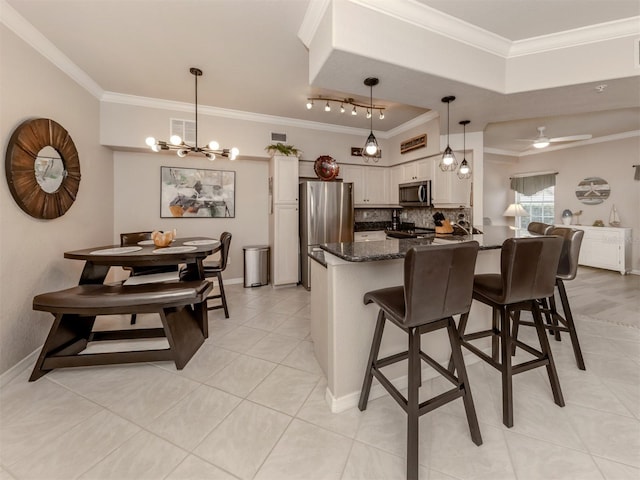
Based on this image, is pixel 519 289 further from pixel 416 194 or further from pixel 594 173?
pixel 594 173

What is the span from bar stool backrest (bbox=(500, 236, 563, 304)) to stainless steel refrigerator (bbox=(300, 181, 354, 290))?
9.43ft

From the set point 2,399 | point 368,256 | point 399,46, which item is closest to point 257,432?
point 368,256

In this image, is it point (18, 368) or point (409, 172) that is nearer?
point (18, 368)

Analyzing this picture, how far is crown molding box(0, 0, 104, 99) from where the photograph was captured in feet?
6.61

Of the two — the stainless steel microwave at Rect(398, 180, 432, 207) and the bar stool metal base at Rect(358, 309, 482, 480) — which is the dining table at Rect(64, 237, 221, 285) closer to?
the bar stool metal base at Rect(358, 309, 482, 480)

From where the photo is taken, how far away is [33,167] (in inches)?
87.7

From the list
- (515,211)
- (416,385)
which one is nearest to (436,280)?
(416,385)

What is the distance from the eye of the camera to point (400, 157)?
4.91 metres

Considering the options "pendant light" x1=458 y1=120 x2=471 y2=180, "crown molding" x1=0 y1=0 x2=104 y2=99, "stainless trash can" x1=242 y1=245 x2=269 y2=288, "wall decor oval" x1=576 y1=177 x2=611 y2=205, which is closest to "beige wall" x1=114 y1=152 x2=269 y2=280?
"stainless trash can" x1=242 y1=245 x2=269 y2=288

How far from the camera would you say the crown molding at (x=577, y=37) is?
2.12m

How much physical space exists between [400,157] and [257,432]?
15.4 feet

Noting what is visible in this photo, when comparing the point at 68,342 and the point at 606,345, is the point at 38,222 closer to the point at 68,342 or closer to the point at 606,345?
the point at 68,342

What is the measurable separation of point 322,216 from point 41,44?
343 cm

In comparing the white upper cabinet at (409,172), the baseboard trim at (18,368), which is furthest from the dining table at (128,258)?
the white upper cabinet at (409,172)
